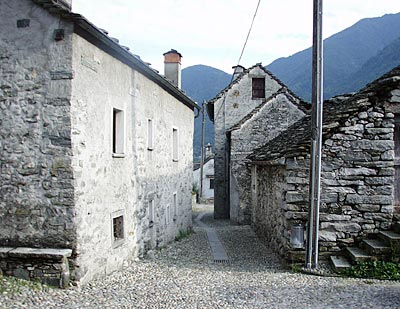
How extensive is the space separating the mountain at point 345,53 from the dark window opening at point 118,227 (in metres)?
93.5

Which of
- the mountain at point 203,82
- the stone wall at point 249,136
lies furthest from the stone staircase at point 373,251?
the mountain at point 203,82

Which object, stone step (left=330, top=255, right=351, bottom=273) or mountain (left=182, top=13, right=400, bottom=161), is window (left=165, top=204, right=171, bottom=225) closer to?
stone step (left=330, top=255, right=351, bottom=273)

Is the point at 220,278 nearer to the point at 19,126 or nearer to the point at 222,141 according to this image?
the point at 19,126

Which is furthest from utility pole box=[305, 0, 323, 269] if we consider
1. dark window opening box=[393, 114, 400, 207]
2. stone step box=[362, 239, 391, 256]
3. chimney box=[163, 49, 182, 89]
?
chimney box=[163, 49, 182, 89]

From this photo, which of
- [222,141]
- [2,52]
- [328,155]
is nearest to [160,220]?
[328,155]

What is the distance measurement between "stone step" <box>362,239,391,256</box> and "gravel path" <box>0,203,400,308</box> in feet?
2.42

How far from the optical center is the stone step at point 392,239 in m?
8.16

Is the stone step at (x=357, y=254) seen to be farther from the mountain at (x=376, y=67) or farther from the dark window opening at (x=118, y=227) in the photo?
the mountain at (x=376, y=67)

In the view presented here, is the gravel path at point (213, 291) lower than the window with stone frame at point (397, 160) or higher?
lower

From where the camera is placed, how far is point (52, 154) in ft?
23.2

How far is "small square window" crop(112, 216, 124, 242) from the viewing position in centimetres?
916

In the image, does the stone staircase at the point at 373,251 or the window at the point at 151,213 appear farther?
the window at the point at 151,213

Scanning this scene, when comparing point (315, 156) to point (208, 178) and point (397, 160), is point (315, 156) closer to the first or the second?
point (397, 160)

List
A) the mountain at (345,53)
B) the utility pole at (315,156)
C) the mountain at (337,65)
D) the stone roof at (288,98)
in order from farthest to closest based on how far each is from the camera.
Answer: the mountain at (345,53) → the mountain at (337,65) → the stone roof at (288,98) → the utility pole at (315,156)
